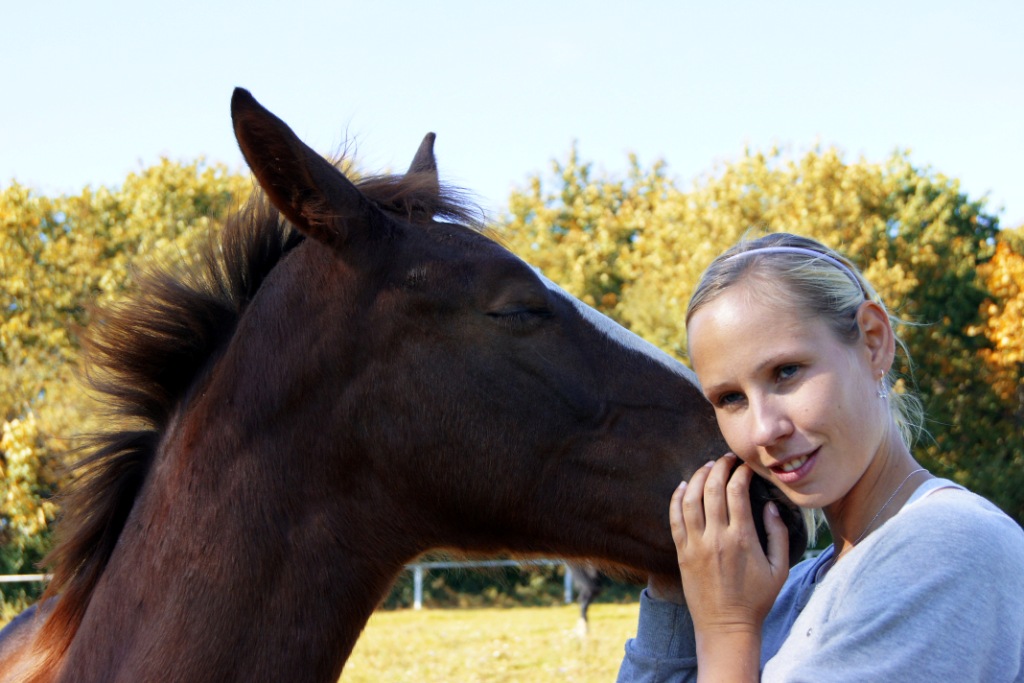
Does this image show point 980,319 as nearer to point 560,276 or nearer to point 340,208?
point 560,276

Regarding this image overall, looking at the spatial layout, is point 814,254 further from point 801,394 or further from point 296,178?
point 296,178

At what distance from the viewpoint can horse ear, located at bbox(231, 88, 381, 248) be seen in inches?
80.6

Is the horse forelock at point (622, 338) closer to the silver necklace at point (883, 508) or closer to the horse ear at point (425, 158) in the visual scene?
the silver necklace at point (883, 508)

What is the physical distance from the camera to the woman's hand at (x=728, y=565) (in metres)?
1.70

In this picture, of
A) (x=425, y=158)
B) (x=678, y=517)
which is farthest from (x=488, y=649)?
(x=678, y=517)

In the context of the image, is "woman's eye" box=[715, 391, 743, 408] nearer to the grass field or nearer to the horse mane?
the horse mane

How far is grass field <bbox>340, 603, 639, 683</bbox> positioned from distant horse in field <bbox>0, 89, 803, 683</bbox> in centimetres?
737

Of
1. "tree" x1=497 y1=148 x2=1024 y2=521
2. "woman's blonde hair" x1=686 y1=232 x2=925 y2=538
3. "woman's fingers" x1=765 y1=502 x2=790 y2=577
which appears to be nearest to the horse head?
"woman's fingers" x1=765 y1=502 x2=790 y2=577

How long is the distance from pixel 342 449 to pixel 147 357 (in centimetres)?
60

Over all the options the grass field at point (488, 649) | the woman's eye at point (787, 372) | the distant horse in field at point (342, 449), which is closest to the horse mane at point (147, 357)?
the distant horse in field at point (342, 449)

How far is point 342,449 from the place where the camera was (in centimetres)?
214

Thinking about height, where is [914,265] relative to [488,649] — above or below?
→ above

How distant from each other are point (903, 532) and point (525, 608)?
59.6ft

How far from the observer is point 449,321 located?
219cm
